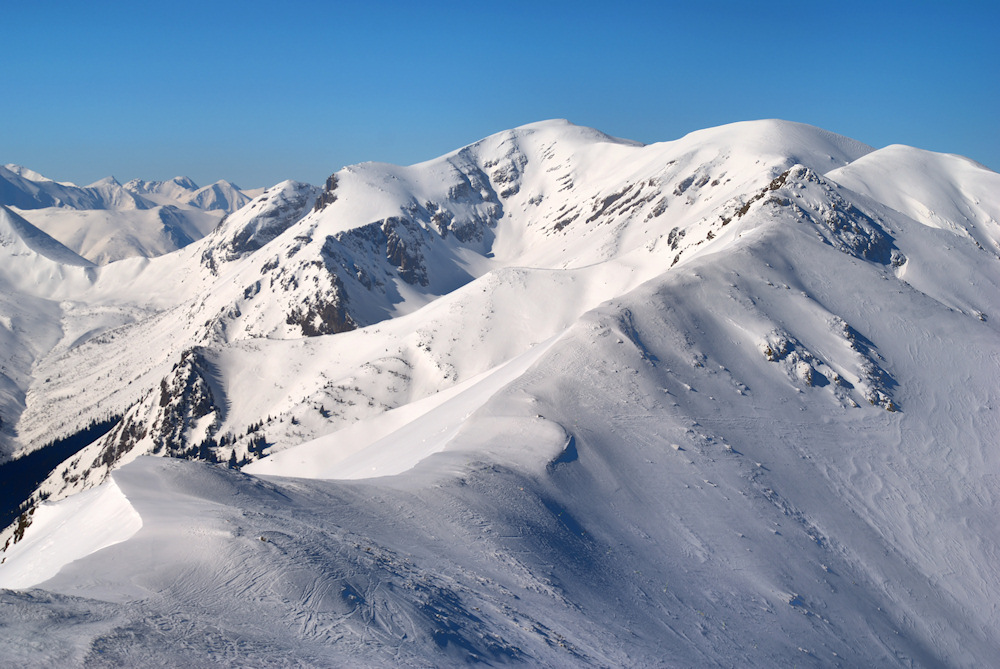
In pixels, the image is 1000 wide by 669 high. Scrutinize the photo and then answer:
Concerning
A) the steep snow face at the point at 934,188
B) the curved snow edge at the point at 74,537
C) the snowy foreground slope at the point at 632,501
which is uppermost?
the steep snow face at the point at 934,188

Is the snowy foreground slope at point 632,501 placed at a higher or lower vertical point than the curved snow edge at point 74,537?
higher

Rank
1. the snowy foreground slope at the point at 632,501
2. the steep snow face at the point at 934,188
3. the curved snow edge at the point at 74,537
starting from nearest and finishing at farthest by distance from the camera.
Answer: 1. the snowy foreground slope at the point at 632,501
2. the curved snow edge at the point at 74,537
3. the steep snow face at the point at 934,188

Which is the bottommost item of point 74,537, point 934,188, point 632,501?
point 74,537

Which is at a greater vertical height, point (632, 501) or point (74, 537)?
point (632, 501)

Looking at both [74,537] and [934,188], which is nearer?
[74,537]

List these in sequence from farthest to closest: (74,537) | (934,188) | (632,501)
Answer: (934,188) < (632,501) < (74,537)

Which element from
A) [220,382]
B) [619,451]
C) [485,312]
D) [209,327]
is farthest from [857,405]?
[209,327]

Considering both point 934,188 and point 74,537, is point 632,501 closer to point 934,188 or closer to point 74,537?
point 74,537

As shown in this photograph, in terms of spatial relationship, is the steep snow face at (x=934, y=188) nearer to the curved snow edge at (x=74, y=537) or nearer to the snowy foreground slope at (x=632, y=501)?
the snowy foreground slope at (x=632, y=501)

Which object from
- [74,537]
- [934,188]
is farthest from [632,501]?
[934,188]

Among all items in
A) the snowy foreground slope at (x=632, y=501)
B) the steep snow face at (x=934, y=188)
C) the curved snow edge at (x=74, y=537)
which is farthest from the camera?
the steep snow face at (x=934, y=188)

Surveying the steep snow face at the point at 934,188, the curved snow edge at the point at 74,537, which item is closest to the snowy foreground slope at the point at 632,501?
the curved snow edge at the point at 74,537

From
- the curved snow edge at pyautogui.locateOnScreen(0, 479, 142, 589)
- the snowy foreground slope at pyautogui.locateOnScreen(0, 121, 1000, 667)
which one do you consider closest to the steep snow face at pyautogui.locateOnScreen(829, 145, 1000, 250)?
the snowy foreground slope at pyautogui.locateOnScreen(0, 121, 1000, 667)

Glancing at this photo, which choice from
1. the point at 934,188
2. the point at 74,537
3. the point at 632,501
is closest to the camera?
the point at 74,537
